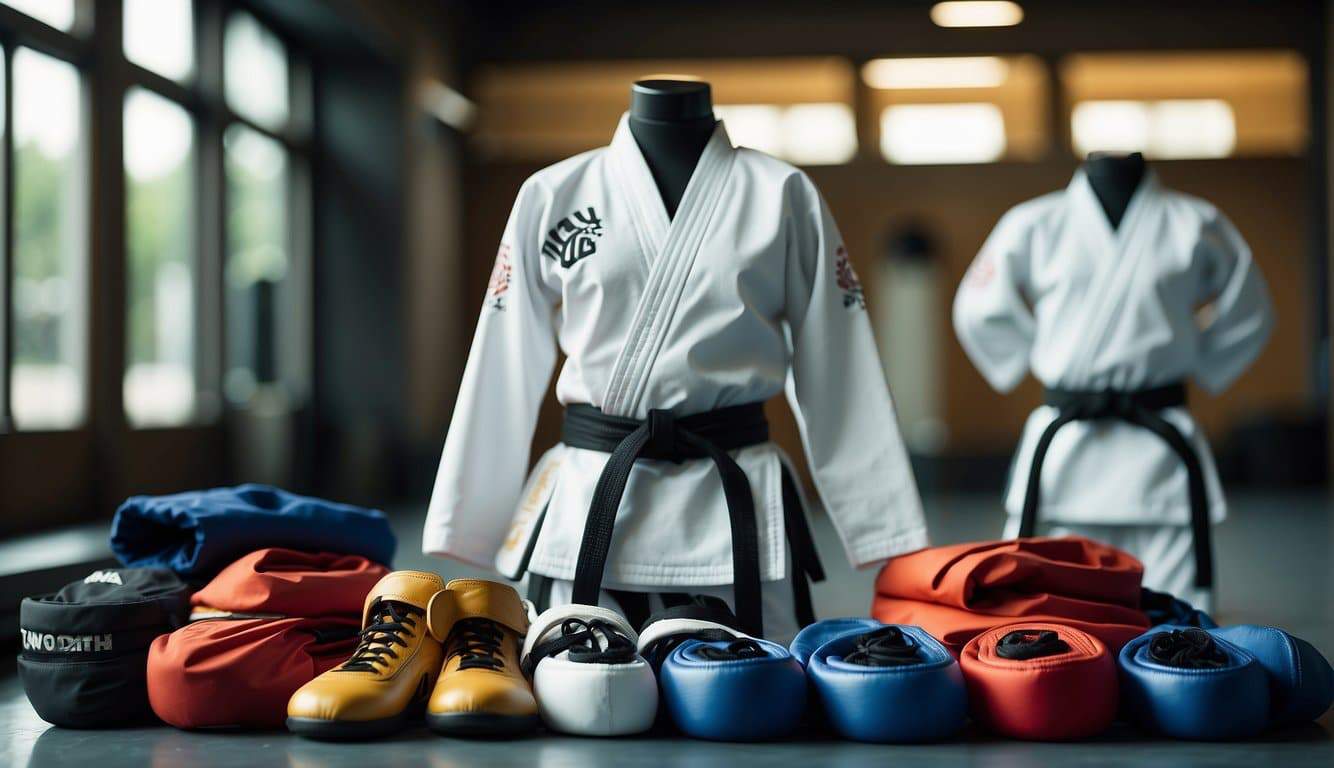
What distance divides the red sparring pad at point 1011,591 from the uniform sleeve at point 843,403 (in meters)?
0.08

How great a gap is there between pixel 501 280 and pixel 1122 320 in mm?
1578

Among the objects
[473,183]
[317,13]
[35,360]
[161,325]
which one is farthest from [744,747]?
[473,183]

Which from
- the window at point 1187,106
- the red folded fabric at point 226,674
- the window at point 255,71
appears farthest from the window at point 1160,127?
the red folded fabric at point 226,674

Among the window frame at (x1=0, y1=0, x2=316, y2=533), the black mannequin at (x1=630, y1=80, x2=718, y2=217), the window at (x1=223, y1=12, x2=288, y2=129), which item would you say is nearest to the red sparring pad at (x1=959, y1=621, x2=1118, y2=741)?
the black mannequin at (x1=630, y1=80, x2=718, y2=217)

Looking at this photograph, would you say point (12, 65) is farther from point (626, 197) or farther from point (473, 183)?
point (473, 183)

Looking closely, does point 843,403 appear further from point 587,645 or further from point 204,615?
point 204,615

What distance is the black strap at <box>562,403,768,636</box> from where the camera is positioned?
2.05 meters

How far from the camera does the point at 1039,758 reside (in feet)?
5.74

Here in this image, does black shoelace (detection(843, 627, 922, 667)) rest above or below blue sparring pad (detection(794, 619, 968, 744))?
above

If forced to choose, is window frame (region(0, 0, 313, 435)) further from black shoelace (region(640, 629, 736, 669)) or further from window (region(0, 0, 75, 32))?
black shoelace (region(640, 629, 736, 669))

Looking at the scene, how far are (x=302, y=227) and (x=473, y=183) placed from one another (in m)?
1.98

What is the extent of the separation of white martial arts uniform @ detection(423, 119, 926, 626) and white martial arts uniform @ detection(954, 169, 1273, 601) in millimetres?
1049

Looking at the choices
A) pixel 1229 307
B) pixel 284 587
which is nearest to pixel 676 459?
A: pixel 284 587

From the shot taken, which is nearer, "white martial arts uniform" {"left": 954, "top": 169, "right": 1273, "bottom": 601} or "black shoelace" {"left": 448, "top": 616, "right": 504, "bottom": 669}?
"black shoelace" {"left": 448, "top": 616, "right": 504, "bottom": 669}
